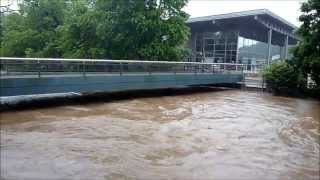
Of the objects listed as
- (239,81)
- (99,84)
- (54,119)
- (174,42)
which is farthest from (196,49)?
(54,119)

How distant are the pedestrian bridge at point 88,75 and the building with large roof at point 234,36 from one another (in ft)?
45.1

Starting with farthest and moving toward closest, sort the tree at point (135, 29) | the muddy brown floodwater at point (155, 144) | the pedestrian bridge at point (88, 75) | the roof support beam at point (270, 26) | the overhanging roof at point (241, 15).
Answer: the roof support beam at point (270, 26) → the overhanging roof at point (241, 15) → the tree at point (135, 29) → the pedestrian bridge at point (88, 75) → the muddy brown floodwater at point (155, 144)

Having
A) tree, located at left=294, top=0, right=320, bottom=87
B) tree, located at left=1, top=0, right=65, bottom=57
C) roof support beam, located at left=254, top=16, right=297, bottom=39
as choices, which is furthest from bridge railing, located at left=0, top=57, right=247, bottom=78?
roof support beam, located at left=254, top=16, right=297, bottom=39

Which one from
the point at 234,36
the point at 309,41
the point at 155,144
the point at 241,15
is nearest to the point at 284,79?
the point at 309,41

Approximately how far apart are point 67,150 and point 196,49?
30429 millimetres

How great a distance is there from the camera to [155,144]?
694cm

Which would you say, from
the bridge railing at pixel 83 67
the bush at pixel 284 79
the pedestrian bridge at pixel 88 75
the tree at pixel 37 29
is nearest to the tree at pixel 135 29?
the bridge railing at pixel 83 67

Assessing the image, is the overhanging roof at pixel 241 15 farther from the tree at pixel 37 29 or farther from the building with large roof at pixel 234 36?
the tree at pixel 37 29

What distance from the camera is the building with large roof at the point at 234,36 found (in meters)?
30.3

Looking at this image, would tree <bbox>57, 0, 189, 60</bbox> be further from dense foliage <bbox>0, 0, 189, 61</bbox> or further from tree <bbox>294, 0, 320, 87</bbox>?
tree <bbox>294, 0, 320, 87</bbox>

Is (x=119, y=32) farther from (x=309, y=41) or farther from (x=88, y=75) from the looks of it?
(x=309, y=41)

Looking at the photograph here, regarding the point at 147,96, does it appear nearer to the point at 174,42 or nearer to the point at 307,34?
the point at 174,42

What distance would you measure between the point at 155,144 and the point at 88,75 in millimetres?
5748

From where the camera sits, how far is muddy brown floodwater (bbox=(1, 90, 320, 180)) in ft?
17.6
